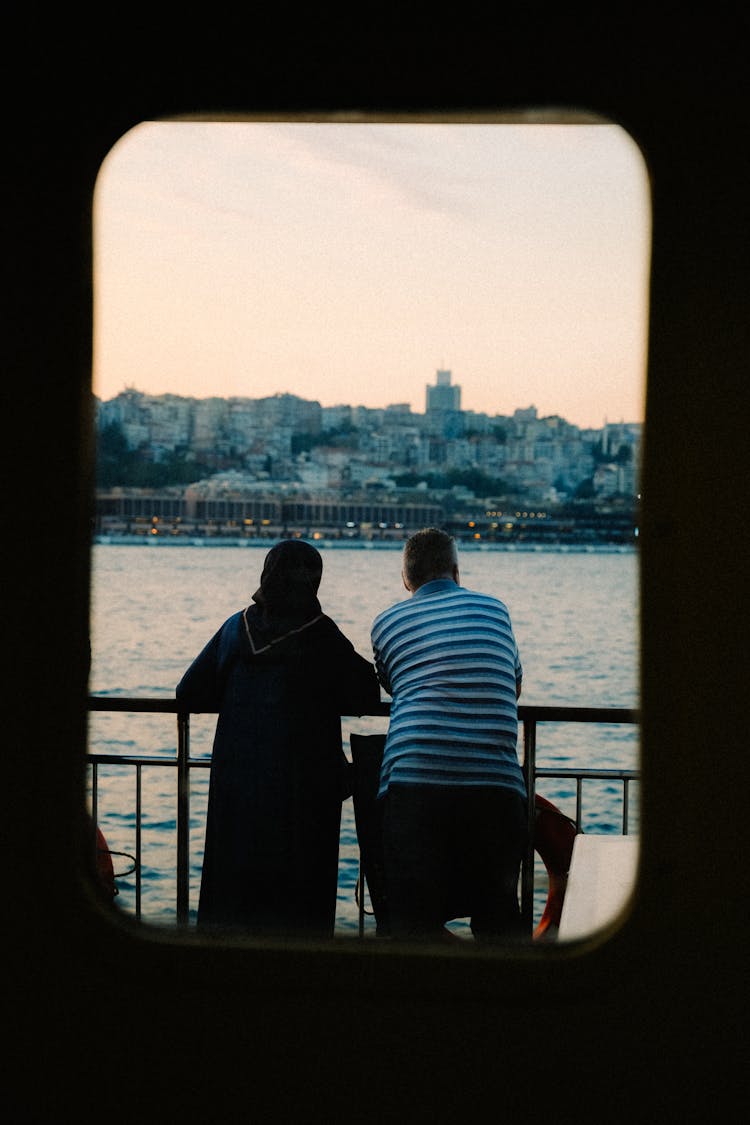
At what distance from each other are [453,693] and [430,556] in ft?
1.32

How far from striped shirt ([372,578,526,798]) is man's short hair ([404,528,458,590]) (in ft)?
0.24

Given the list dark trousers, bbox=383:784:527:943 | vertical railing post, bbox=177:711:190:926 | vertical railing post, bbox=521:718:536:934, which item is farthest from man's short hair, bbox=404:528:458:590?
vertical railing post, bbox=177:711:190:926

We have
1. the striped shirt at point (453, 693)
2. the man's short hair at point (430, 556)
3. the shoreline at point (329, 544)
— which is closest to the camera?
the striped shirt at point (453, 693)

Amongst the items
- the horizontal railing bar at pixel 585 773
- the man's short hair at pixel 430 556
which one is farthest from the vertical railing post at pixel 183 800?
the horizontal railing bar at pixel 585 773

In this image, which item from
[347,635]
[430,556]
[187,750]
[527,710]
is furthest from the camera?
[347,635]

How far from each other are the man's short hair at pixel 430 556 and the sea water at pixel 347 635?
652mm

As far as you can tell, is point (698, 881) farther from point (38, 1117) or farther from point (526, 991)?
point (38, 1117)

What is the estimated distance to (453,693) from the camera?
10.8 feet

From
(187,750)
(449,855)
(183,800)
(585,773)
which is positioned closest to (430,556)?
(449,855)

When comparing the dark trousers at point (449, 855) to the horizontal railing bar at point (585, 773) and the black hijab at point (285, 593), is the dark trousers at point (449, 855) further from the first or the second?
the horizontal railing bar at point (585, 773)

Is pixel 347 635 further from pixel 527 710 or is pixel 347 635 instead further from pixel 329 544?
pixel 329 544

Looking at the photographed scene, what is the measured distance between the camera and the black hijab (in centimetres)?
343

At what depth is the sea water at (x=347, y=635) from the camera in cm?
1717

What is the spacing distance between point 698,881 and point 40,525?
1211 mm
